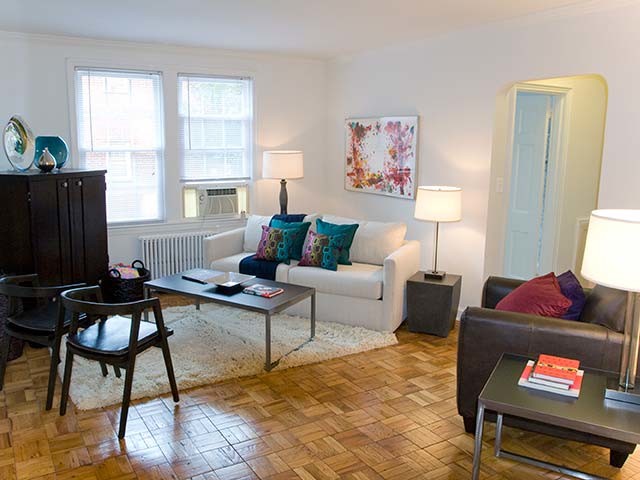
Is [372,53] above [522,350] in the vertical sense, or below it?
above

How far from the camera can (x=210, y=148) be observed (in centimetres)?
591

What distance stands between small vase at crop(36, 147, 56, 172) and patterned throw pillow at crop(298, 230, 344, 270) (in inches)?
83.6

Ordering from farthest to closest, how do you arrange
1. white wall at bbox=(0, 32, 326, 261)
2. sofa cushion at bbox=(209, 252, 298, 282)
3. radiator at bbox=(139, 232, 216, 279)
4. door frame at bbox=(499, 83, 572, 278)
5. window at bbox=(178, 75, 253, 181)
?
window at bbox=(178, 75, 253, 181)
radiator at bbox=(139, 232, 216, 279)
door frame at bbox=(499, 83, 572, 278)
white wall at bbox=(0, 32, 326, 261)
sofa cushion at bbox=(209, 252, 298, 282)

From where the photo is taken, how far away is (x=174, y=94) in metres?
5.59

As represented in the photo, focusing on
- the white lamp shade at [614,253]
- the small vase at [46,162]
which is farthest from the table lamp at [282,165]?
the white lamp shade at [614,253]

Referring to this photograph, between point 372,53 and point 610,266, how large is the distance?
404 centimetres

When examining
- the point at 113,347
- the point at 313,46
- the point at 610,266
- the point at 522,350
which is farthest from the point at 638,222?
the point at 313,46

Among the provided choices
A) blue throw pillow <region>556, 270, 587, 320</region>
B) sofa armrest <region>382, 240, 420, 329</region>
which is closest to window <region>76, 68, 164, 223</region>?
sofa armrest <region>382, 240, 420, 329</region>

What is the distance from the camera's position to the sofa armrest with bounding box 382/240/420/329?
4375 millimetres

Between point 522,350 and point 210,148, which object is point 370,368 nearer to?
point 522,350

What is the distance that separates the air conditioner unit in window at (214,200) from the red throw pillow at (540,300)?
140 inches

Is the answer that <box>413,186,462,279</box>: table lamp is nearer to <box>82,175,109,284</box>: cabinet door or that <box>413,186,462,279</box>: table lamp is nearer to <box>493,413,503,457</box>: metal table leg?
<box>493,413,503,457</box>: metal table leg

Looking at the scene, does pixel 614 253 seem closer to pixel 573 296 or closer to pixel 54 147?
pixel 573 296

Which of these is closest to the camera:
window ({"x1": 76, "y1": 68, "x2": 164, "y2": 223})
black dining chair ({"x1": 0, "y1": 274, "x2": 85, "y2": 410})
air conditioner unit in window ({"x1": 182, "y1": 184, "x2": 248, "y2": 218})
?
black dining chair ({"x1": 0, "y1": 274, "x2": 85, "y2": 410})
